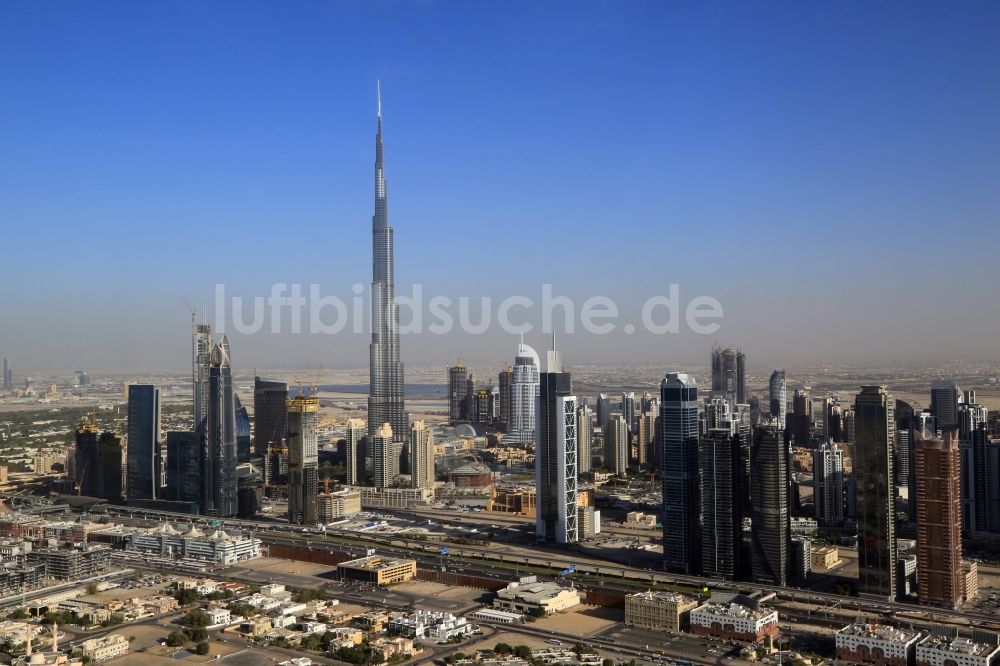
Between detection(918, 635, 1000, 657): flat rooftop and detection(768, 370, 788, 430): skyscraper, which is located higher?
detection(768, 370, 788, 430): skyscraper

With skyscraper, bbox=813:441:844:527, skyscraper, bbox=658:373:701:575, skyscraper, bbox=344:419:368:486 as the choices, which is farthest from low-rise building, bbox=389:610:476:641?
skyscraper, bbox=344:419:368:486

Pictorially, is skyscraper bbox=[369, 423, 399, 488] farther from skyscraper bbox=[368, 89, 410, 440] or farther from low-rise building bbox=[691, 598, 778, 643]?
low-rise building bbox=[691, 598, 778, 643]

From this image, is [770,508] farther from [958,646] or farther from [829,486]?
[829,486]

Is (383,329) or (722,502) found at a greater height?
(383,329)

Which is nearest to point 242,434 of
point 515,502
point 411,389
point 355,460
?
point 355,460

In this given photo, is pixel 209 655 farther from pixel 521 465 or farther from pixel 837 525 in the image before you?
pixel 521 465
